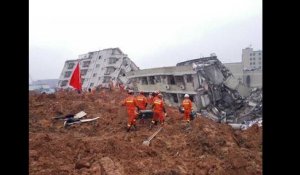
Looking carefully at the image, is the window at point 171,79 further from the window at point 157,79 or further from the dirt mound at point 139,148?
the dirt mound at point 139,148

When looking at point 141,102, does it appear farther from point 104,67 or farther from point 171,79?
point 104,67

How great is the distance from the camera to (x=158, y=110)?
8531 mm

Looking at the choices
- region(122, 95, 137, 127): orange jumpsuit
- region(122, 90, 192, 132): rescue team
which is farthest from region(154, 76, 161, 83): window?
region(122, 95, 137, 127): orange jumpsuit

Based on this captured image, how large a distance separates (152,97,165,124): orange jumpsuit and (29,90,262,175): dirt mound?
30cm

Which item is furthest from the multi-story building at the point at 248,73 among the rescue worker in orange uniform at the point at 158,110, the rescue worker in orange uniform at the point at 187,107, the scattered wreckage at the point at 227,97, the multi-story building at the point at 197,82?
the rescue worker in orange uniform at the point at 158,110

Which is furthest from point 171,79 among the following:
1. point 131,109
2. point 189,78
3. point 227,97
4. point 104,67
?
point 104,67

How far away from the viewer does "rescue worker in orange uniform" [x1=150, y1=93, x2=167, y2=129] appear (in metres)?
8.30

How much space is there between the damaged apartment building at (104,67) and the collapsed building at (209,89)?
163 inches

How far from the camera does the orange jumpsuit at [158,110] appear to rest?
8297mm

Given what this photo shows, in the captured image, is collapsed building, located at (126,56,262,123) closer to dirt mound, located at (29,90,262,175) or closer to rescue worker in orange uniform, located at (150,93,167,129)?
dirt mound, located at (29,90,262,175)
